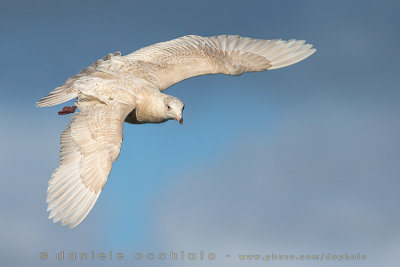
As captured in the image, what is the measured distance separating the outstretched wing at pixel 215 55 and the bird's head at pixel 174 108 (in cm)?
171

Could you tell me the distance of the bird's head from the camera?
13.3 metres

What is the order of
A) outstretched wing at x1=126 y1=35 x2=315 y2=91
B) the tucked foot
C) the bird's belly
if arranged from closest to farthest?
the bird's belly < the tucked foot < outstretched wing at x1=126 y1=35 x2=315 y2=91

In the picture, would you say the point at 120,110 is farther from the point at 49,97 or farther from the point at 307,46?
the point at 307,46

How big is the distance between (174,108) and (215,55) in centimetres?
365

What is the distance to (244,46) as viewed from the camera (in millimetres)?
17078

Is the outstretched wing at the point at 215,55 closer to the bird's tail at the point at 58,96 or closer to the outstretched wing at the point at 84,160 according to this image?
the bird's tail at the point at 58,96

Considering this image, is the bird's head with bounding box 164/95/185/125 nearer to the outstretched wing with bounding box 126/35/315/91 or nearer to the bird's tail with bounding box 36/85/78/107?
the outstretched wing with bounding box 126/35/315/91

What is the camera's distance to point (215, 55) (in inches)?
649

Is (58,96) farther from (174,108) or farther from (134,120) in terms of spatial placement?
(174,108)

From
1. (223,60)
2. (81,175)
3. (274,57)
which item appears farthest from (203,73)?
(81,175)

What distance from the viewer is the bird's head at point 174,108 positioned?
13.3 m

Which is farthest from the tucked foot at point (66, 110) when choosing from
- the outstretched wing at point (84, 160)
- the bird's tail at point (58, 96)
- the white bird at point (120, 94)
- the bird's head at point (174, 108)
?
the bird's head at point (174, 108)

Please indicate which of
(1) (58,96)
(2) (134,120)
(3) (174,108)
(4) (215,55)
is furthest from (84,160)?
(4) (215,55)

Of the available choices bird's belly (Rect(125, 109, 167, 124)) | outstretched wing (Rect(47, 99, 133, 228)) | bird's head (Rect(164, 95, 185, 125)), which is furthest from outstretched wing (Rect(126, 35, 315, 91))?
outstretched wing (Rect(47, 99, 133, 228))
